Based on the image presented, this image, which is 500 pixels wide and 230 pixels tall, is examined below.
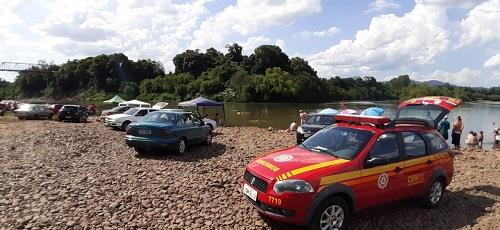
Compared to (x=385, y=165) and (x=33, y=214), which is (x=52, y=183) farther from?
(x=385, y=165)

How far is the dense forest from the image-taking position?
358 ft

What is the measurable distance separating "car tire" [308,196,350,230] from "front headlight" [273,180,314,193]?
368 mm

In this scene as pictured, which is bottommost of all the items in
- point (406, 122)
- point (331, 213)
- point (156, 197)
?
point (156, 197)

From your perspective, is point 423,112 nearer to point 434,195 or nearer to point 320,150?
point 434,195

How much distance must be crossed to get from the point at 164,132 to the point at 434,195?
8.09 m

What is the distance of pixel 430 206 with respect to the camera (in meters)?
8.05

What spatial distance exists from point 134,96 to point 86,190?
12015 cm

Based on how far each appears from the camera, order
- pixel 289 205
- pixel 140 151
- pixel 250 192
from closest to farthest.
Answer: pixel 289 205
pixel 250 192
pixel 140 151

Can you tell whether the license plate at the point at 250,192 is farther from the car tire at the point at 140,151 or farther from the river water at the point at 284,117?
the river water at the point at 284,117

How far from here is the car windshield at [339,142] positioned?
6.91m

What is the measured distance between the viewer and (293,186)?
19.5ft

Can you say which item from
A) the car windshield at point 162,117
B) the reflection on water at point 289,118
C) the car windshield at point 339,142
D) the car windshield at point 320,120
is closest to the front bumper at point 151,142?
the car windshield at point 162,117

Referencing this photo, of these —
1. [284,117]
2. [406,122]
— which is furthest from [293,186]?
[284,117]

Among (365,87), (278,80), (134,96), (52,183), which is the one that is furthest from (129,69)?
(52,183)
